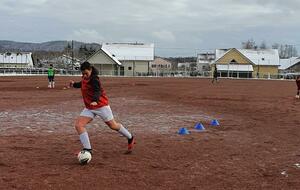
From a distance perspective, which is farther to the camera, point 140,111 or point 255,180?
point 140,111

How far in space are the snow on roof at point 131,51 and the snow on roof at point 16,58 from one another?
2329 cm

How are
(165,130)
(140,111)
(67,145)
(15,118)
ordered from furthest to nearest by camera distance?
(140,111) → (15,118) → (165,130) → (67,145)

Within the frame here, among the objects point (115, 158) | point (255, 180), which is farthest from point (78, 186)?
point (255, 180)

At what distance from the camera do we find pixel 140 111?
16219 millimetres

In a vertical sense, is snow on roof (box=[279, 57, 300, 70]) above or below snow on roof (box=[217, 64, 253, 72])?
above

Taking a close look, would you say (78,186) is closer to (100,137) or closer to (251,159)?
(251,159)

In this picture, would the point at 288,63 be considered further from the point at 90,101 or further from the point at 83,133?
the point at 83,133

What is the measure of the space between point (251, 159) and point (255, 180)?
148 centimetres

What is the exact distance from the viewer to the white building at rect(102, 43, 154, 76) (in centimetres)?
10112

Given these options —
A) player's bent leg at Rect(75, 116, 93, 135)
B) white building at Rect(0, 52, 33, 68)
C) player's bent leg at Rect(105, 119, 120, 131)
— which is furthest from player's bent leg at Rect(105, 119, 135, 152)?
white building at Rect(0, 52, 33, 68)

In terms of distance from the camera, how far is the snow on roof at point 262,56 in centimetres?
10188

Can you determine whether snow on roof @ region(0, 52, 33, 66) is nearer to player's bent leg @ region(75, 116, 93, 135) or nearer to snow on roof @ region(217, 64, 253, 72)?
snow on roof @ region(217, 64, 253, 72)

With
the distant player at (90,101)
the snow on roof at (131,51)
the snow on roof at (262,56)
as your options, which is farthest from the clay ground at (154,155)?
the snow on roof at (262,56)

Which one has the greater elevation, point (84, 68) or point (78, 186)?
point (84, 68)
